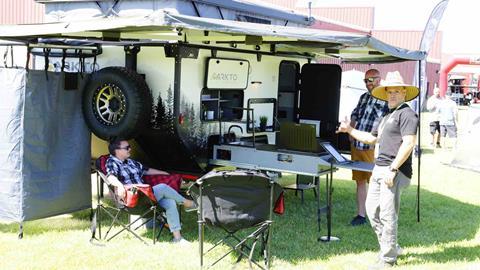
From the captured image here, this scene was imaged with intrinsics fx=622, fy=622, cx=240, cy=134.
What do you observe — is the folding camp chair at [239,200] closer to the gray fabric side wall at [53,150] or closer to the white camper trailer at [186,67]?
the white camper trailer at [186,67]

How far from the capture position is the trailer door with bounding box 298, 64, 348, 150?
26.2ft

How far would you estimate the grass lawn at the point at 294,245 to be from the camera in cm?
492

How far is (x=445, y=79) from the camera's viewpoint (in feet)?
78.5

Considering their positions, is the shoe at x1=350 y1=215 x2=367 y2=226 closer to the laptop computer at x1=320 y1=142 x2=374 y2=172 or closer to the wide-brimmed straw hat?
the laptop computer at x1=320 y1=142 x2=374 y2=172

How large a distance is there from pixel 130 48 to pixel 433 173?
628 cm

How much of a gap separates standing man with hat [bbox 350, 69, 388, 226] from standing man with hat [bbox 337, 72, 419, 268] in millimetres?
1352

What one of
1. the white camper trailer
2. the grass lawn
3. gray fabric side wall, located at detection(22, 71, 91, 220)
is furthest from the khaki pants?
gray fabric side wall, located at detection(22, 71, 91, 220)

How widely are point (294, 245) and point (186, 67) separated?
205 cm

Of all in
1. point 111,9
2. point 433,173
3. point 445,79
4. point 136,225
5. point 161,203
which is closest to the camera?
point 161,203

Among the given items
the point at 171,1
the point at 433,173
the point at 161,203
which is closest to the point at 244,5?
the point at 171,1

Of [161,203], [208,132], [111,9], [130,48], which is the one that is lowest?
[161,203]

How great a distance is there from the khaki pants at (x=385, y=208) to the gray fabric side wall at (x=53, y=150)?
9.02 feet

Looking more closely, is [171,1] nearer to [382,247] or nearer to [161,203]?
[161,203]

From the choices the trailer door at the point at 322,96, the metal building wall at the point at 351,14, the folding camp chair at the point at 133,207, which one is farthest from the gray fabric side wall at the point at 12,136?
the metal building wall at the point at 351,14
